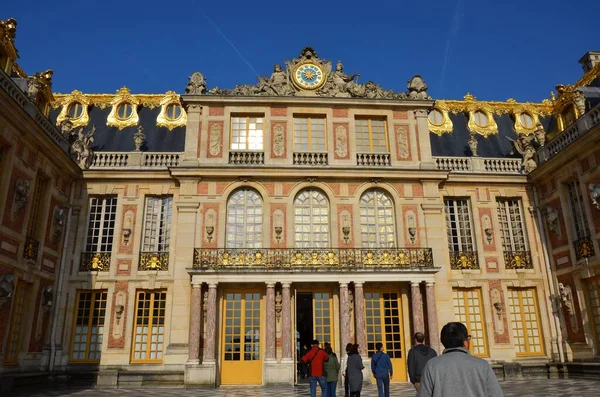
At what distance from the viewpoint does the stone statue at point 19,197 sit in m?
13.6

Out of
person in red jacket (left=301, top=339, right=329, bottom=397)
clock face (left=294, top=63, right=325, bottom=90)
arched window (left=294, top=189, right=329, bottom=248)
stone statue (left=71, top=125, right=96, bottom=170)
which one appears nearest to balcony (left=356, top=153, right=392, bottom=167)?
arched window (left=294, top=189, right=329, bottom=248)

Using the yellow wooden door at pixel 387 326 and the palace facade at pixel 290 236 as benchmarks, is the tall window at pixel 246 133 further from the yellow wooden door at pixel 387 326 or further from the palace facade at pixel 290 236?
the yellow wooden door at pixel 387 326

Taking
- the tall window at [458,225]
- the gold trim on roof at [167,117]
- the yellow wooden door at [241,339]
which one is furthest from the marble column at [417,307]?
the gold trim on roof at [167,117]

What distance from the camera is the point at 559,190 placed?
1717cm

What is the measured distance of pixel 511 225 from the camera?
60.8 ft

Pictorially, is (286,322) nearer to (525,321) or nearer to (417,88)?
(525,321)

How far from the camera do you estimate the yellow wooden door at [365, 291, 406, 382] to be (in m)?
16.1

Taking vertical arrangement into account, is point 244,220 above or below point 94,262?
above

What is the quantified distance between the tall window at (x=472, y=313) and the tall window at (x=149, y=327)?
10.4m

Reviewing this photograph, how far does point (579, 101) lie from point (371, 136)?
7909 millimetres

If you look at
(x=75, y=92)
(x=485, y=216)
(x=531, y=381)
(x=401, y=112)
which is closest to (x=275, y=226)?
(x=401, y=112)

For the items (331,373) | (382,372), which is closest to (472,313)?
(382,372)

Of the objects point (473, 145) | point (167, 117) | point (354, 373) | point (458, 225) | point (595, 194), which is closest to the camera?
point (354, 373)

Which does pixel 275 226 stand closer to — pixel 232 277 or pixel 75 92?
pixel 232 277
